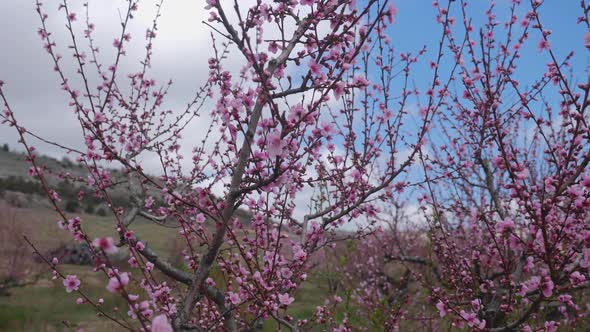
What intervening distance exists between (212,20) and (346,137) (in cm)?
256

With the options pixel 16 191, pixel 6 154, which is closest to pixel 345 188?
pixel 16 191

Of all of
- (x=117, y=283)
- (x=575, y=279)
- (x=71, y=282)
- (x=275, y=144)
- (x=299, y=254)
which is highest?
(x=275, y=144)

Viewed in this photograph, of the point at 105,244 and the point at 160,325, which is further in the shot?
the point at 160,325

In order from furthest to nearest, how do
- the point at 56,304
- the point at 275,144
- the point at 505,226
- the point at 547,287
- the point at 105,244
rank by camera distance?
the point at 56,304, the point at 505,226, the point at 547,287, the point at 275,144, the point at 105,244

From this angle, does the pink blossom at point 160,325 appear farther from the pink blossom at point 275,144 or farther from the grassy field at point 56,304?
the grassy field at point 56,304

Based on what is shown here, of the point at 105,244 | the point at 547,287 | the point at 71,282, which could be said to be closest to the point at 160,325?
the point at 105,244

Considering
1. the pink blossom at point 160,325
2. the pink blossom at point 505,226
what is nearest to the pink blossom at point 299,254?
the pink blossom at point 505,226

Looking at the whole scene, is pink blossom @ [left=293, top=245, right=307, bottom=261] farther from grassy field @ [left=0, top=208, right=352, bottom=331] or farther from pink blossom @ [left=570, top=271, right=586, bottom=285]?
grassy field @ [left=0, top=208, right=352, bottom=331]

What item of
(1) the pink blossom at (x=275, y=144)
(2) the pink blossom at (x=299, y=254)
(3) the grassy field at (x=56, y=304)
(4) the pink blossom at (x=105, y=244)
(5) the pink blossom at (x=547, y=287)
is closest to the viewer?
(4) the pink blossom at (x=105, y=244)

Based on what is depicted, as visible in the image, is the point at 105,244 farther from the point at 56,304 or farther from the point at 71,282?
the point at 56,304

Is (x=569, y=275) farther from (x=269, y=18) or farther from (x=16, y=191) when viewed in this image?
(x=16, y=191)

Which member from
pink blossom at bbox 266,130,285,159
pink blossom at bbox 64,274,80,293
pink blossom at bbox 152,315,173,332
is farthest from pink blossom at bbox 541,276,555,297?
pink blossom at bbox 64,274,80,293

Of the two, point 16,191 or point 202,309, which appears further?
point 16,191

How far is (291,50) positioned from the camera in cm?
257
